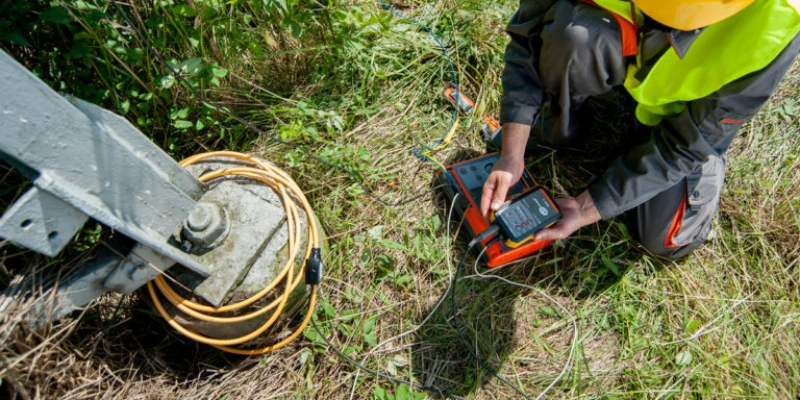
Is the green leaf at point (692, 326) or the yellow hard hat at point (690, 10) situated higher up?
the yellow hard hat at point (690, 10)

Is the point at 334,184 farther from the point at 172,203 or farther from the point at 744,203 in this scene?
the point at 744,203

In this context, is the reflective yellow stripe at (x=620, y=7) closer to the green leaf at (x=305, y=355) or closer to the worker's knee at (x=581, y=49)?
the worker's knee at (x=581, y=49)

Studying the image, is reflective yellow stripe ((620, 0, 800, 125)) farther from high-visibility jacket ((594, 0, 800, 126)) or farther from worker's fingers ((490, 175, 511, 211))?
worker's fingers ((490, 175, 511, 211))

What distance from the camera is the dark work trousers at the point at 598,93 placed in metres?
1.64

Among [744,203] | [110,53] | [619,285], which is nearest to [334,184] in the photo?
[110,53]

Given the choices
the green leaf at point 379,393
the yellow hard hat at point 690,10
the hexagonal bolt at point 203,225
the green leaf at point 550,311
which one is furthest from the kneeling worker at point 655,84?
the hexagonal bolt at point 203,225

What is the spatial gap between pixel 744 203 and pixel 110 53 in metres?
2.86

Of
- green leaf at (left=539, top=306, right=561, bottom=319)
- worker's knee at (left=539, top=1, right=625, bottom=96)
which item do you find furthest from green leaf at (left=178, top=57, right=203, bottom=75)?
green leaf at (left=539, top=306, right=561, bottom=319)

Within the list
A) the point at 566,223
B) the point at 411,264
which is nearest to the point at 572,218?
the point at 566,223

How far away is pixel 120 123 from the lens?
44.9 inches

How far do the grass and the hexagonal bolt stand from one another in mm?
448

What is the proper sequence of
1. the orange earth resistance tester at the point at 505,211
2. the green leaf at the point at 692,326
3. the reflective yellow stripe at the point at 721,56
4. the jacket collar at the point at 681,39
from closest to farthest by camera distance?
the reflective yellow stripe at the point at 721,56
the jacket collar at the point at 681,39
the orange earth resistance tester at the point at 505,211
the green leaf at the point at 692,326

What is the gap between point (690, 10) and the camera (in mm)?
1256

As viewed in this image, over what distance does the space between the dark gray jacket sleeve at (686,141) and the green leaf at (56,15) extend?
195 cm
